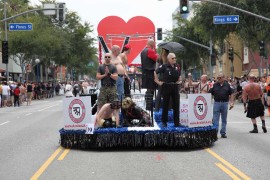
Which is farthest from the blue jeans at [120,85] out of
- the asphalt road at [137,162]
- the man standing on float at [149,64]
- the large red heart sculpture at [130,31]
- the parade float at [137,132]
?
the large red heart sculpture at [130,31]

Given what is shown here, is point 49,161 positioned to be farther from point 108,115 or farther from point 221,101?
point 221,101

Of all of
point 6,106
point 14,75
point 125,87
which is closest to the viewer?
point 125,87

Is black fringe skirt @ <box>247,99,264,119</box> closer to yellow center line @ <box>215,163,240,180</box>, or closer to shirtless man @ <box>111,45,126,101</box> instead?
shirtless man @ <box>111,45,126,101</box>

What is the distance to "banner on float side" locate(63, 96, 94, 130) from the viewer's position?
1198cm

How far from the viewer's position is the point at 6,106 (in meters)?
40.4

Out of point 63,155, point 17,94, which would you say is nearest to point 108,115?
point 63,155

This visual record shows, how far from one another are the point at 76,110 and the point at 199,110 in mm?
2778

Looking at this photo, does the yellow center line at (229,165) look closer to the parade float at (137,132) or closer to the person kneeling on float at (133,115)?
the parade float at (137,132)

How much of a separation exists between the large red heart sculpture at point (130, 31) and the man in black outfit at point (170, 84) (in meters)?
3.78

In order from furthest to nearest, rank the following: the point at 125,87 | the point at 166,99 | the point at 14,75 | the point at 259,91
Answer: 1. the point at 14,75
2. the point at 259,91
3. the point at 125,87
4. the point at 166,99

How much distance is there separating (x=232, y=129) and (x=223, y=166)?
7.73 m

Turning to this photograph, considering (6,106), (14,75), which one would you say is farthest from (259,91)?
(14,75)

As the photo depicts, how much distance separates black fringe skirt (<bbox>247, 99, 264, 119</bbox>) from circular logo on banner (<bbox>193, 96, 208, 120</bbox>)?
12.8ft

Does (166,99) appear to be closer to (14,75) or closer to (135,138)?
(135,138)
